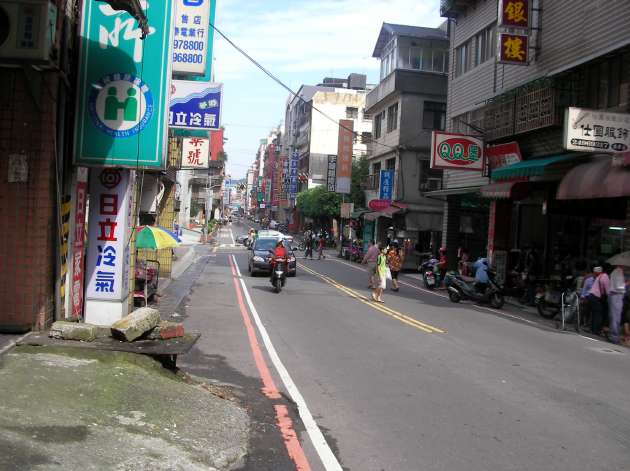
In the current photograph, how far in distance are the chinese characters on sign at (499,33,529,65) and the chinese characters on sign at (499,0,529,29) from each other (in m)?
0.33

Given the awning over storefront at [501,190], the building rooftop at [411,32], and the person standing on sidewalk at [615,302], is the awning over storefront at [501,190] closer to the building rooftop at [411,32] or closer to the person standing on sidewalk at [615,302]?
the person standing on sidewalk at [615,302]

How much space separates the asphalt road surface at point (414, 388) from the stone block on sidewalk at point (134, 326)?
1237 millimetres

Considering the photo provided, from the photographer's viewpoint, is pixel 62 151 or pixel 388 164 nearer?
pixel 62 151

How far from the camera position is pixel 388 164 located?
40.6 m

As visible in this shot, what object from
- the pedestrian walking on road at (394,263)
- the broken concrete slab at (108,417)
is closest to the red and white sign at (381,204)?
the pedestrian walking on road at (394,263)

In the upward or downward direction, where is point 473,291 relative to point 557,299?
downward

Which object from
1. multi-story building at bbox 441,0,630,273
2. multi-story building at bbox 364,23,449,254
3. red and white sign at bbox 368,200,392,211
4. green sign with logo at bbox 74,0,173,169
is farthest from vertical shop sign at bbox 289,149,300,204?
green sign with logo at bbox 74,0,173,169

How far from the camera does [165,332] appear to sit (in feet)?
25.2

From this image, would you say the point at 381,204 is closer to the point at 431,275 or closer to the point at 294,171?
the point at 431,275

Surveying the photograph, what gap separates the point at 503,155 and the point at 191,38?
11.8m

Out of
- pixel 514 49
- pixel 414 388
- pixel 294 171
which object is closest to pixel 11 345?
pixel 414 388

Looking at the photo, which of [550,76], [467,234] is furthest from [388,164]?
[550,76]

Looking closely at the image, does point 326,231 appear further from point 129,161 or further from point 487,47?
point 129,161

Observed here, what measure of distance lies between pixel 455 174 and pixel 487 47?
223 inches
